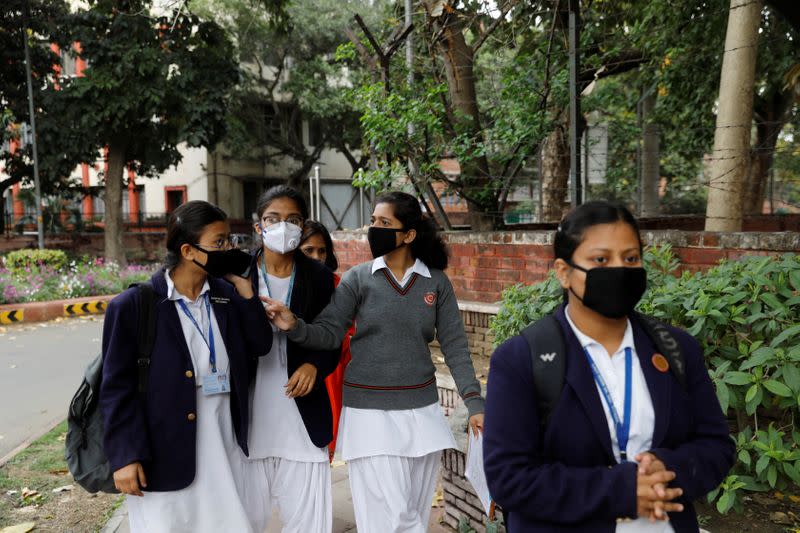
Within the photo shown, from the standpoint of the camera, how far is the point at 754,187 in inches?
580

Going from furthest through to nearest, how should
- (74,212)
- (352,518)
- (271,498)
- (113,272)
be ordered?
(74,212) < (113,272) < (352,518) < (271,498)

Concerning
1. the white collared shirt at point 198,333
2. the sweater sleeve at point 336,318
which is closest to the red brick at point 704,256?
the sweater sleeve at point 336,318

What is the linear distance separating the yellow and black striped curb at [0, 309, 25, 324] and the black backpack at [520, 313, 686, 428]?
11.3 metres

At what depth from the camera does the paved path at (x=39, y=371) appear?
597 centimetres

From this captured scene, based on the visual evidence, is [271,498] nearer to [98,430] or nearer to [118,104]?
[98,430]

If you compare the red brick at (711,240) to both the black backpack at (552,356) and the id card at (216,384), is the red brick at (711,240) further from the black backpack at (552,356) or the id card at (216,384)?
the id card at (216,384)

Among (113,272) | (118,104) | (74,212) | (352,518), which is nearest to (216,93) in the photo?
(118,104)

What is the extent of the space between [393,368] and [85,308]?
10.5 meters

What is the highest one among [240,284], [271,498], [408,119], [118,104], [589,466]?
[118,104]

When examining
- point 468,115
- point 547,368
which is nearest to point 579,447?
point 547,368

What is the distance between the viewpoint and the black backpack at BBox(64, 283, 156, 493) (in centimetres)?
256

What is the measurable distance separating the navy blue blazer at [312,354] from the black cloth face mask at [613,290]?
1.58 m

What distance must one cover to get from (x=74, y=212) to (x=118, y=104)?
8254 millimetres

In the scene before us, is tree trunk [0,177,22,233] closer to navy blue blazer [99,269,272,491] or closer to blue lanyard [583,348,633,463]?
navy blue blazer [99,269,272,491]
